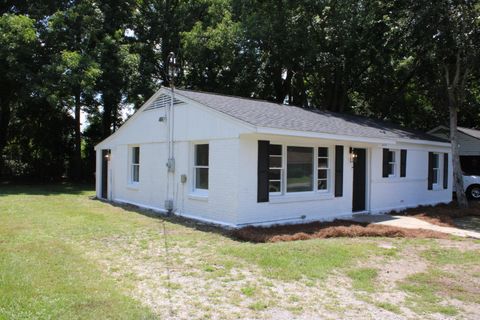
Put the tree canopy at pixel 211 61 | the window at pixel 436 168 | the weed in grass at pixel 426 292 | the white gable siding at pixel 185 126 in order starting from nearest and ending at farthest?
the weed in grass at pixel 426 292 < the white gable siding at pixel 185 126 < the window at pixel 436 168 < the tree canopy at pixel 211 61

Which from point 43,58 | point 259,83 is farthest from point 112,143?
point 259,83

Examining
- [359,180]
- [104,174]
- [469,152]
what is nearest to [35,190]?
[104,174]

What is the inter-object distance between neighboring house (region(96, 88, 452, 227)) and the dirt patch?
65cm

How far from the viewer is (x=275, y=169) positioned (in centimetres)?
1095

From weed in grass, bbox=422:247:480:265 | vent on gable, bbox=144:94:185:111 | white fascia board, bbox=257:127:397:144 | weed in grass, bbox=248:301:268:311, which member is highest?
vent on gable, bbox=144:94:185:111

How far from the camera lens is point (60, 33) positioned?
22.7 metres

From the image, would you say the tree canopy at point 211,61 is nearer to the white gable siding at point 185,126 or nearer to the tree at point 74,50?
the tree at point 74,50

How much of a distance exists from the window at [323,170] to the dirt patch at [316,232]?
1.76 m

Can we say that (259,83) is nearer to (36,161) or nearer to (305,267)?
(36,161)

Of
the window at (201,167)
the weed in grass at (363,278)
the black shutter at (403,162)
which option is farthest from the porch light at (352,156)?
the weed in grass at (363,278)

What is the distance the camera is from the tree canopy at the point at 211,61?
62.0 ft

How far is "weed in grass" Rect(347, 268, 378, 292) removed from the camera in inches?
230

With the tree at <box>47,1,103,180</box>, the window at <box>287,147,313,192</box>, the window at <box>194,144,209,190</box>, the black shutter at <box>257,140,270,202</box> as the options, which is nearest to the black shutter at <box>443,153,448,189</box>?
the window at <box>287,147,313,192</box>

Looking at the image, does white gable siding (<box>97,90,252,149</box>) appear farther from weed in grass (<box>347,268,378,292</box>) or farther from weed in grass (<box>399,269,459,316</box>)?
weed in grass (<box>399,269,459,316</box>)
